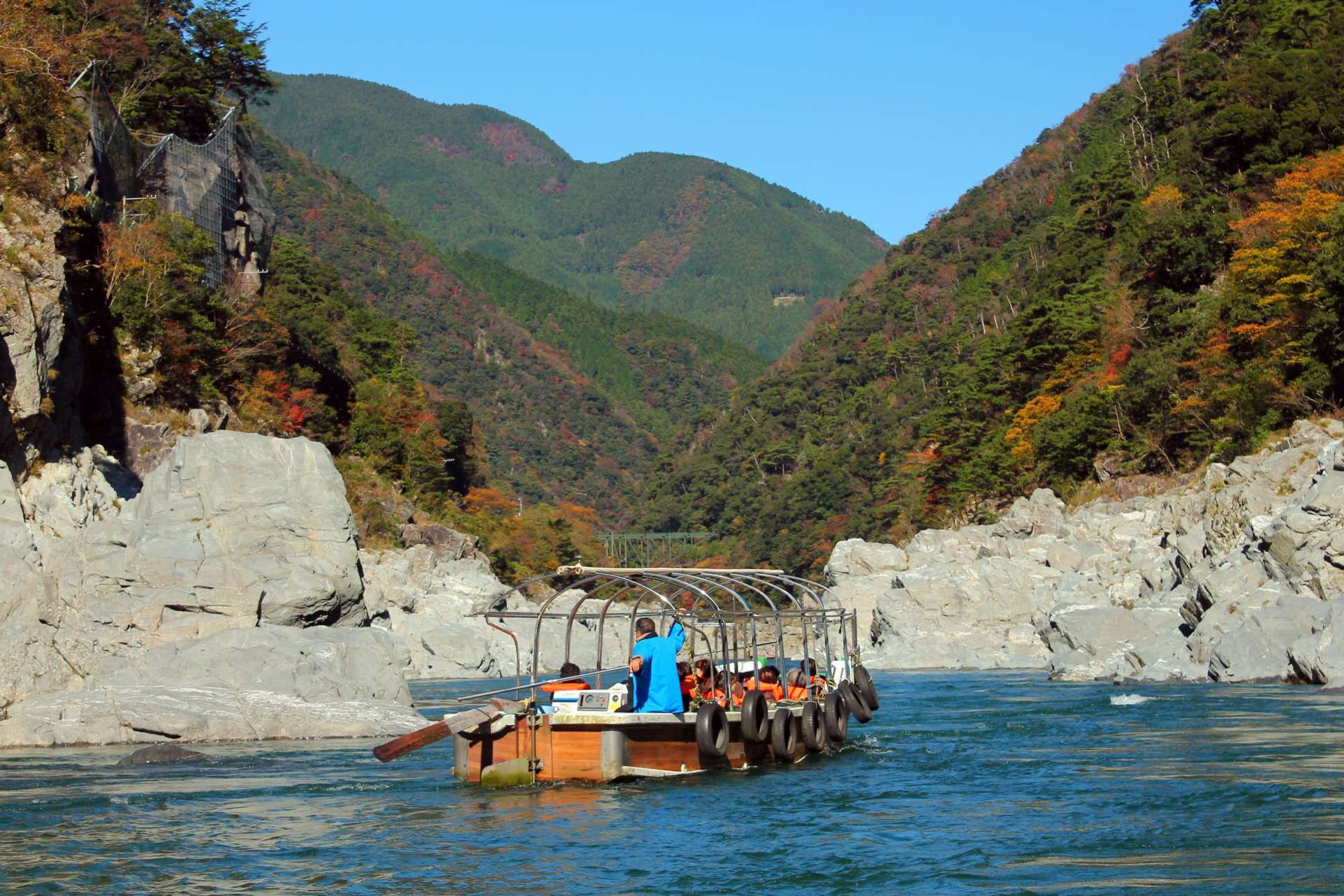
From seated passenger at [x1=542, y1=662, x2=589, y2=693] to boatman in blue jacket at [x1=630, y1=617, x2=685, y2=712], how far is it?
3.07 ft

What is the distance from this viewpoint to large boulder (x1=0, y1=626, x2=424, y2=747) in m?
20.7

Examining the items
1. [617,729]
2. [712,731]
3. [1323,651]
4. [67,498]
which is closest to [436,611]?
[67,498]

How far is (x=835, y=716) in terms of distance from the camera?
69.1ft

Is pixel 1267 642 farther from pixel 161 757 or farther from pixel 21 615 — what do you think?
pixel 21 615

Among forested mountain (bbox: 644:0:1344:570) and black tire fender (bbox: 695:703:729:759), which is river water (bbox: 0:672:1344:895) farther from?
forested mountain (bbox: 644:0:1344:570)

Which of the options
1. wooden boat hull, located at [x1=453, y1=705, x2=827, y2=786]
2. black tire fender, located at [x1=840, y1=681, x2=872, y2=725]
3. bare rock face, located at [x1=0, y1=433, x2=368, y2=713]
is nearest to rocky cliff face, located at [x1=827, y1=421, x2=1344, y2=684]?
black tire fender, located at [x1=840, y1=681, x2=872, y2=725]

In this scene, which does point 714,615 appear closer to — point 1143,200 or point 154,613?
point 154,613

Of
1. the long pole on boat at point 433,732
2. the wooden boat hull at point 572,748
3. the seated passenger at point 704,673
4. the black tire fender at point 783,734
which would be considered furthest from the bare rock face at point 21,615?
the black tire fender at point 783,734

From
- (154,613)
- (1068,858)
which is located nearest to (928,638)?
(154,613)

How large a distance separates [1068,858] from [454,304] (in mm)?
154501

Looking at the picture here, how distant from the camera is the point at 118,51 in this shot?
1833 inches

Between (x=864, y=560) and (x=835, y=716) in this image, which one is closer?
(x=835, y=716)

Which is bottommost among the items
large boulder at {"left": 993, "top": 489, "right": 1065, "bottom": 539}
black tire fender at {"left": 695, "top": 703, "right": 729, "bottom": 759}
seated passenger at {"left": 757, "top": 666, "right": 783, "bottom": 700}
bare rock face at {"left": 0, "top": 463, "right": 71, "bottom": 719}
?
black tire fender at {"left": 695, "top": 703, "right": 729, "bottom": 759}

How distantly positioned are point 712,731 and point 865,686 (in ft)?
25.5
